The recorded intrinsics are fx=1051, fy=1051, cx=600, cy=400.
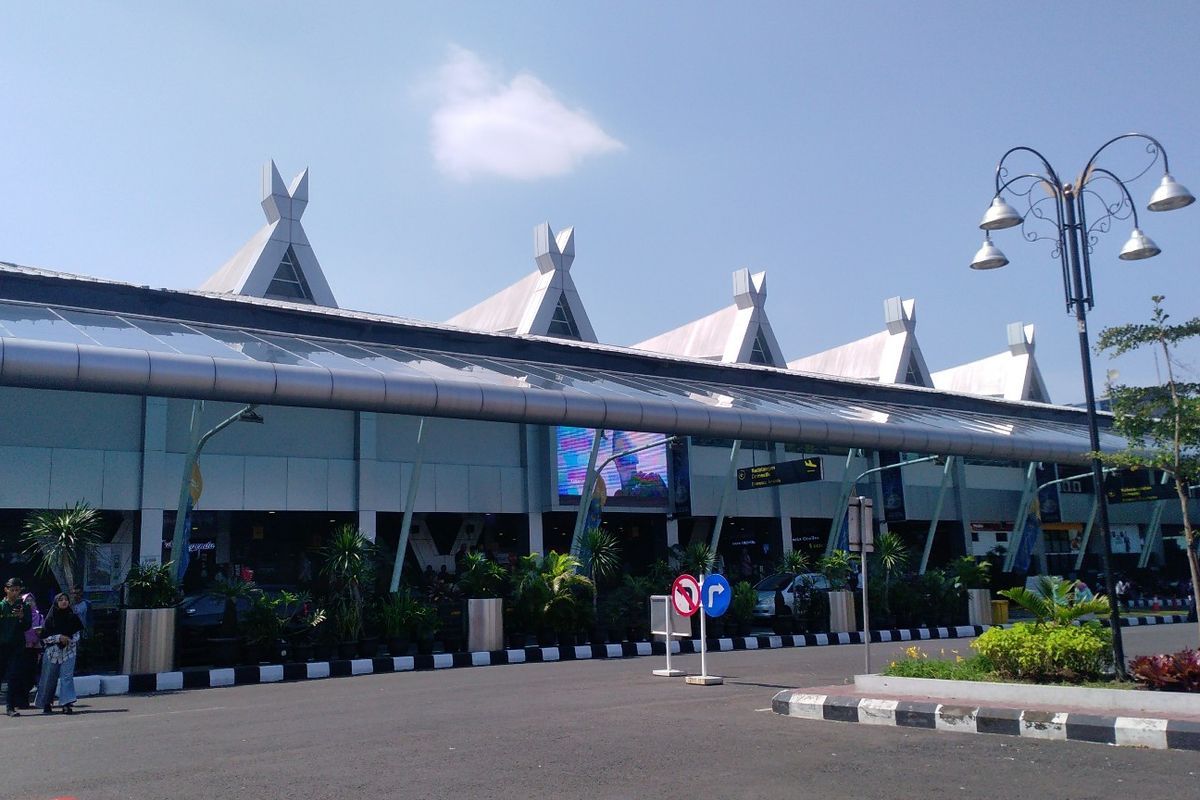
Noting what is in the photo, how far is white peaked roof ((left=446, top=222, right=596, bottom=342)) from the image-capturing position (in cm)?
3569

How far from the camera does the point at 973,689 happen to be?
34.4 ft

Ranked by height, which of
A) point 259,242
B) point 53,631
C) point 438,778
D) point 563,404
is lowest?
point 438,778

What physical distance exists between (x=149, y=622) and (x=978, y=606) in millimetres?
19922

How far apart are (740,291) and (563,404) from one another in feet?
77.8

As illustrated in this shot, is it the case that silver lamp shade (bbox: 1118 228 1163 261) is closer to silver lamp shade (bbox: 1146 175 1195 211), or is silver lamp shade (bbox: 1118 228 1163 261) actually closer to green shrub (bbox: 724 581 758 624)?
silver lamp shade (bbox: 1146 175 1195 211)

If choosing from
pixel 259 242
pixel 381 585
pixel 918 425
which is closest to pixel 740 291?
pixel 918 425

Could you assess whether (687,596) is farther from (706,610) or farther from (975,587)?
(975,587)

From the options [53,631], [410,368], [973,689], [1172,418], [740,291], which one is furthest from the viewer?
[740,291]

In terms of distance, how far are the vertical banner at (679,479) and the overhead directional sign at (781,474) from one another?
76.0 inches

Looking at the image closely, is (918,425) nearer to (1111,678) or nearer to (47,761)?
(1111,678)

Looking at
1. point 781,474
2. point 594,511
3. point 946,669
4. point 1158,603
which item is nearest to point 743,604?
point 781,474

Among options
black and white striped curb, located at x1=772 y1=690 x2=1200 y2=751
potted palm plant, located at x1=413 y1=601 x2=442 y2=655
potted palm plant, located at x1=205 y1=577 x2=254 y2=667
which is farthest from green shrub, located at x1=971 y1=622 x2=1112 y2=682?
potted palm plant, located at x1=205 y1=577 x2=254 y2=667

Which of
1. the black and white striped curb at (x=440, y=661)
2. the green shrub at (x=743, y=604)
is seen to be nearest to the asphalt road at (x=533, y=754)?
the black and white striped curb at (x=440, y=661)

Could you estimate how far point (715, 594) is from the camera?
1482 centimetres
